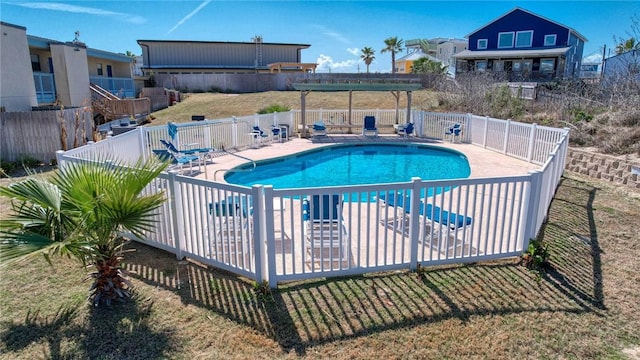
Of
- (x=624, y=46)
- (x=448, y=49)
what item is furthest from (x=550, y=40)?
(x=448, y=49)

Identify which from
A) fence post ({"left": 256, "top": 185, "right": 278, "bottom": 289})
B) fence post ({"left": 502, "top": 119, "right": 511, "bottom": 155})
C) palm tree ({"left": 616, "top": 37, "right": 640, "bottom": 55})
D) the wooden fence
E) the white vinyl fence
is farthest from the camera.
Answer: palm tree ({"left": 616, "top": 37, "right": 640, "bottom": 55})

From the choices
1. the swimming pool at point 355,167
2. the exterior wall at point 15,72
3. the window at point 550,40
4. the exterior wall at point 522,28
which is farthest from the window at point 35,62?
the window at point 550,40

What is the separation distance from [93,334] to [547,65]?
33738 mm

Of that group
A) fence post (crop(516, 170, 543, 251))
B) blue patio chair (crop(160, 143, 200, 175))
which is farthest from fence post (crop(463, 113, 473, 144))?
fence post (crop(516, 170, 543, 251))

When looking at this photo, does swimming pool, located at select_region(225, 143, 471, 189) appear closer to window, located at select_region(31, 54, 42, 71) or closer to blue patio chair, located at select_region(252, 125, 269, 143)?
blue patio chair, located at select_region(252, 125, 269, 143)

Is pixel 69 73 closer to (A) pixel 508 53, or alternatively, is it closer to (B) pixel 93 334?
(B) pixel 93 334

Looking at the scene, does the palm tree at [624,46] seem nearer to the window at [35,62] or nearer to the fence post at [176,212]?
the fence post at [176,212]

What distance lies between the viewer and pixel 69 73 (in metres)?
17.9

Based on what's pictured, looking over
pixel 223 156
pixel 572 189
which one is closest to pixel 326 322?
pixel 572 189

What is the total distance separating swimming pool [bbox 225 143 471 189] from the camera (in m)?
10.9

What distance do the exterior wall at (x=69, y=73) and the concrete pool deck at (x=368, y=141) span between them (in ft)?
32.7

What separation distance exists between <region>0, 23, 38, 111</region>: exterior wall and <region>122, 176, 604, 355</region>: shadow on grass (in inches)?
469

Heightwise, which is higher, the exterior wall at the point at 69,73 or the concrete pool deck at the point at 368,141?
the exterior wall at the point at 69,73

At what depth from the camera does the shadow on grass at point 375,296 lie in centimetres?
360
